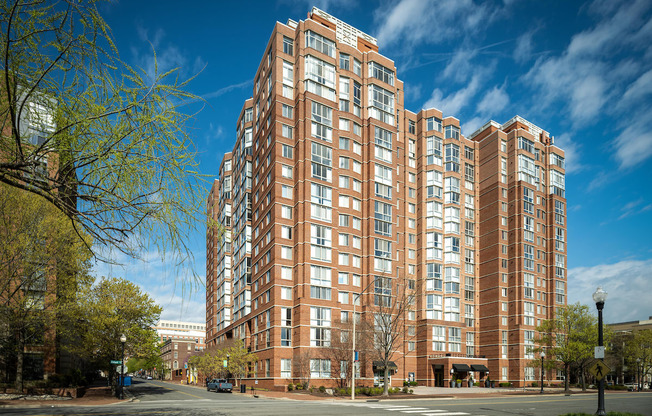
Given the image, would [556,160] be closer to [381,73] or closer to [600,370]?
[381,73]

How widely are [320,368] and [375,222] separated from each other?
2130 cm

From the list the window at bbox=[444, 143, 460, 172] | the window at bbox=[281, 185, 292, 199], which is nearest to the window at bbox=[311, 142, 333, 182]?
the window at bbox=[281, 185, 292, 199]

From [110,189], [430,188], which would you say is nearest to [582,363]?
[430,188]

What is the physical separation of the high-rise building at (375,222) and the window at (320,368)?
121mm

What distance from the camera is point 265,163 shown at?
68125 mm

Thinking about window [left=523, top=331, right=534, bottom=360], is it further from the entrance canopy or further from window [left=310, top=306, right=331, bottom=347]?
window [left=310, top=306, right=331, bottom=347]

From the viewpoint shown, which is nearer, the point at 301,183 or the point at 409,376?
the point at 301,183

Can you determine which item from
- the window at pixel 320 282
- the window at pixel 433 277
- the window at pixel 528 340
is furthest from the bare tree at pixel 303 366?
the window at pixel 528 340

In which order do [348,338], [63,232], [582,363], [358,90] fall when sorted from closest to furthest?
[63,232]
[348,338]
[582,363]
[358,90]

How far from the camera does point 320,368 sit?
55719mm

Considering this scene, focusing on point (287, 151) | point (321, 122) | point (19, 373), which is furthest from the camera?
point (321, 122)

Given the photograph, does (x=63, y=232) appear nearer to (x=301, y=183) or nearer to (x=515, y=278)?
(x=301, y=183)

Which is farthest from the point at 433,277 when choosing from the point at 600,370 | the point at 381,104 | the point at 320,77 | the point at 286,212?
the point at 600,370

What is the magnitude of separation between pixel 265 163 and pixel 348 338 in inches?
1157
